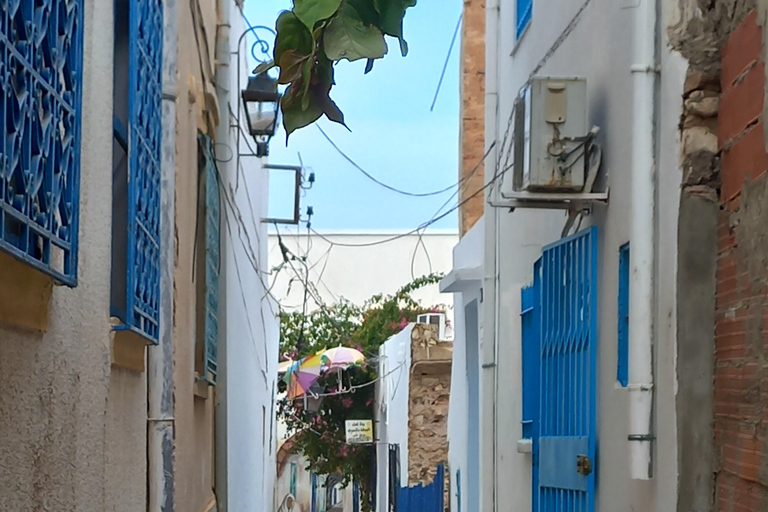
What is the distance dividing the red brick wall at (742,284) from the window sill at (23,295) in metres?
2.46

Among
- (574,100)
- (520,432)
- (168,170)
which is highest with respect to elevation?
(574,100)

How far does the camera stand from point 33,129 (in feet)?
8.79

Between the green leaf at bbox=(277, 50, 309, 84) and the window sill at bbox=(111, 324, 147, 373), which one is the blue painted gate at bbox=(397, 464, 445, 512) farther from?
the green leaf at bbox=(277, 50, 309, 84)

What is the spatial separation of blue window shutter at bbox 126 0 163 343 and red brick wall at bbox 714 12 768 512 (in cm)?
225

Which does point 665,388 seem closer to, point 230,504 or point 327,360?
point 230,504

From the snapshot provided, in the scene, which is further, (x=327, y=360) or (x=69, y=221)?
(x=327, y=360)

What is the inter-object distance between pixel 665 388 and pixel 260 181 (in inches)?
377

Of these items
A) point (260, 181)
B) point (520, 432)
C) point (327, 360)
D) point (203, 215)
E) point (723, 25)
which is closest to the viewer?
point (723, 25)

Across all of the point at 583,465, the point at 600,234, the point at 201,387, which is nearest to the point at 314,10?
the point at 600,234

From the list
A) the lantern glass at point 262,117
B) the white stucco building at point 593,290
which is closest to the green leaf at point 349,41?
the white stucco building at point 593,290

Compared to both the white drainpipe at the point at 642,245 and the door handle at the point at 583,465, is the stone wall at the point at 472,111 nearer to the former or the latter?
the door handle at the point at 583,465

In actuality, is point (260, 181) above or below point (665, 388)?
above

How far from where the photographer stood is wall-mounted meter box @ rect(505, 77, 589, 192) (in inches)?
238

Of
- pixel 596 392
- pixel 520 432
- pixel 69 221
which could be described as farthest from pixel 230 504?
pixel 69 221
